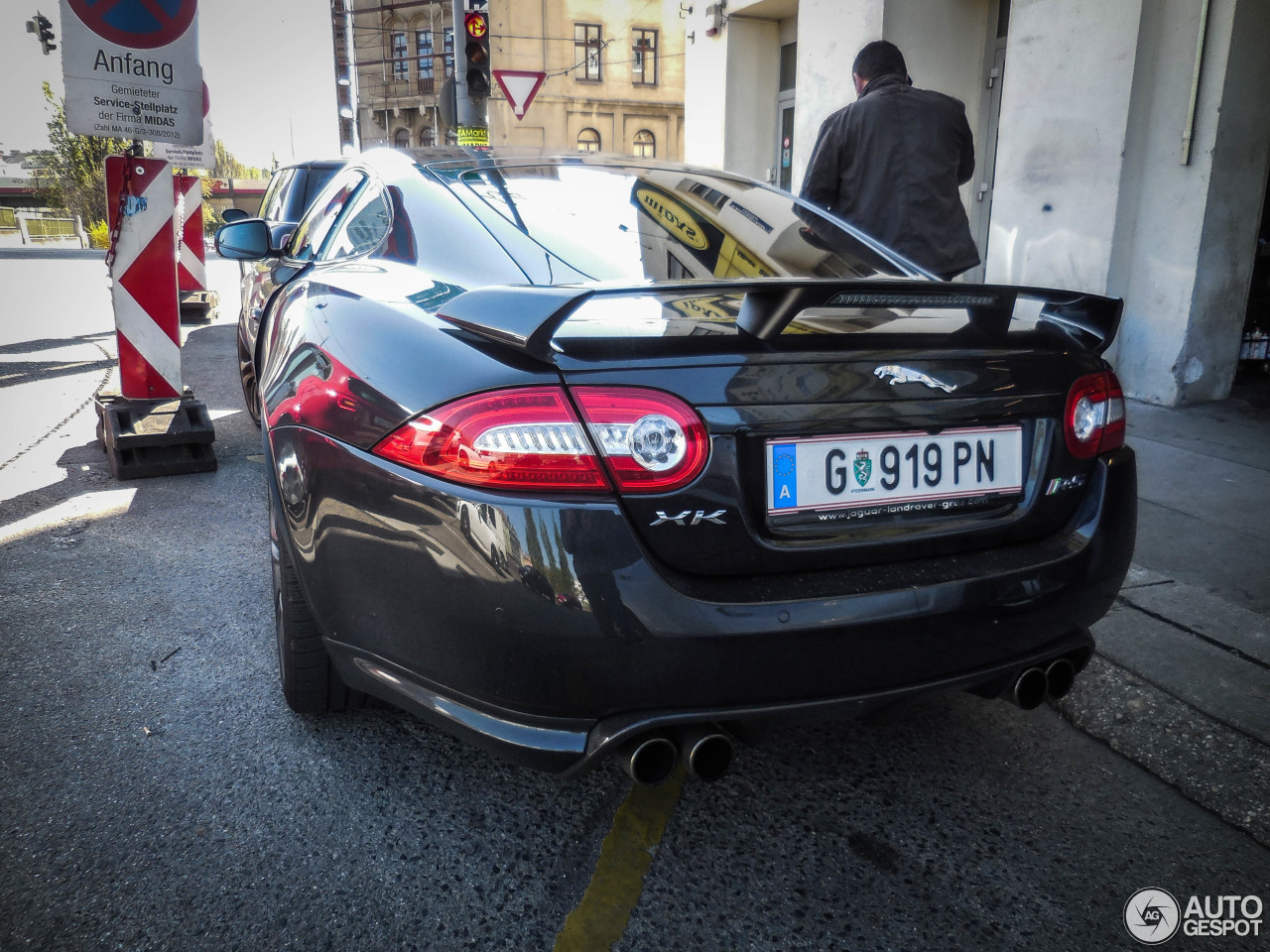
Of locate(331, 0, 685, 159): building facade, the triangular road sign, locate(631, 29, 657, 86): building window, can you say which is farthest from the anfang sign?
locate(631, 29, 657, 86): building window

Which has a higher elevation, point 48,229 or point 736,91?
point 736,91

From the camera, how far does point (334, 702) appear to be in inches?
94.7

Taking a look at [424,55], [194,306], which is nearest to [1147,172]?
[194,306]

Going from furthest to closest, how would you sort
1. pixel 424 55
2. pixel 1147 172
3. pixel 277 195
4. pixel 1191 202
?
1. pixel 424 55
2. pixel 277 195
3. pixel 1147 172
4. pixel 1191 202

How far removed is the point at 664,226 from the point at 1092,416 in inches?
41.7

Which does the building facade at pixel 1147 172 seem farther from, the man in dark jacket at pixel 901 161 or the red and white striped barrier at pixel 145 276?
the red and white striped barrier at pixel 145 276

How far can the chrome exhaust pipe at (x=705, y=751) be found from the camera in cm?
164

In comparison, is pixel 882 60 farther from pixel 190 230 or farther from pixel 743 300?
pixel 190 230

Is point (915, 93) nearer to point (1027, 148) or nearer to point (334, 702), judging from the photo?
point (1027, 148)

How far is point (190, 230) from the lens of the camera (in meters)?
10.1

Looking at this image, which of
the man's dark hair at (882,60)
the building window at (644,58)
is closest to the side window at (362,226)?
the man's dark hair at (882,60)

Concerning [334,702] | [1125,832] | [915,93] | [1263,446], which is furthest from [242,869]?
[1263,446]

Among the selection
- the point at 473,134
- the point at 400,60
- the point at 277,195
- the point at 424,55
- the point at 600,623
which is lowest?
the point at 600,623

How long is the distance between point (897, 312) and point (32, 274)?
81.1 feet
